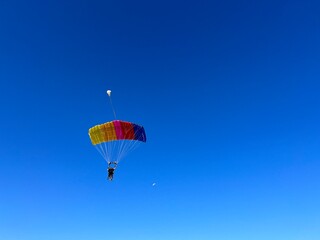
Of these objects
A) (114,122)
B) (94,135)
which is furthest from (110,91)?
(94,135)

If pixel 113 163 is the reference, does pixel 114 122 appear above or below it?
above

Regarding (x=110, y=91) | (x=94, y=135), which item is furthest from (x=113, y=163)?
(x=110, y=91)

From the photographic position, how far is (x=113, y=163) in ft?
139

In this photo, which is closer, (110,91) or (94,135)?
(110,91)

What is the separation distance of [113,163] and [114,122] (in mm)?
5365

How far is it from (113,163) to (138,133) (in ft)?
16.2

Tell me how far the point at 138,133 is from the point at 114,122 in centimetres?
354

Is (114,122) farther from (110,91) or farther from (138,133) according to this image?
(110,91)

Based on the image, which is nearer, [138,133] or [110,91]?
[110,91]

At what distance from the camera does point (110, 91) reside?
35.5 m

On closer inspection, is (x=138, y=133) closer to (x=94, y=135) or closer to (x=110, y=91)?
(x=94, y=135)

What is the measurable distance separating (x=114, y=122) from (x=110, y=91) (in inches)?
254

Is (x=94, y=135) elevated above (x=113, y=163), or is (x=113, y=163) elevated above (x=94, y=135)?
(x=94, y=135)

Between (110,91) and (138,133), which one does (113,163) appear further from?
(110,91)
